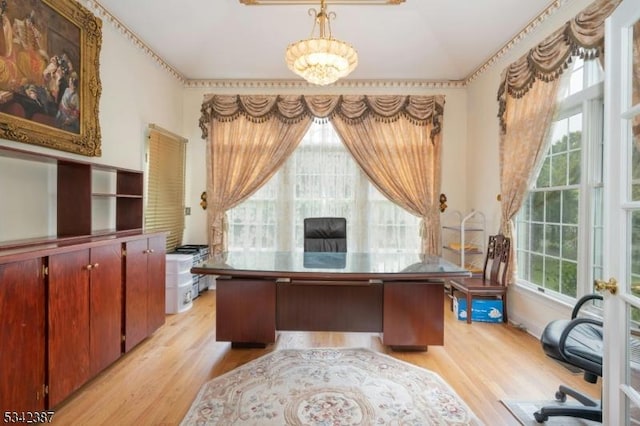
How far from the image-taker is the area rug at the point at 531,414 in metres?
1.74

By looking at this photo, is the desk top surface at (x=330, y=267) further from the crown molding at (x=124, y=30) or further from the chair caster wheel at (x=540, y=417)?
the crown molding at (x=124, y=30)

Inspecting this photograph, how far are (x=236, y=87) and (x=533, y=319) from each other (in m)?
4.57

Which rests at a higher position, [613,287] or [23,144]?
[23,144]

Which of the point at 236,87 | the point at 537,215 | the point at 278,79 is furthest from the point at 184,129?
the point at 537,215

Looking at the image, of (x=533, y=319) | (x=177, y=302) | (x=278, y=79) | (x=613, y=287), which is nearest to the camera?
(x=613, y=287)

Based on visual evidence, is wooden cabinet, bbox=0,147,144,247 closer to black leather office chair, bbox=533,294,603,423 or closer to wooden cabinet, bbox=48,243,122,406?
wooden cabinet, bbox=48,243,122,406

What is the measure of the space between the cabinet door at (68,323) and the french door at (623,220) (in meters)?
2.76

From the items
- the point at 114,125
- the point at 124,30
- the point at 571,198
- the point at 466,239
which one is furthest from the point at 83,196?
the point at 466,239

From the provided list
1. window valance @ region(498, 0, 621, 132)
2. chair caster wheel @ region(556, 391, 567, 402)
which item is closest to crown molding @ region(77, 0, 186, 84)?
window valance @ region(498, 0, 621, 132)

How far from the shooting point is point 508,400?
194cm

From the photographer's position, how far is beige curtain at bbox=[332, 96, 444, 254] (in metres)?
4.19

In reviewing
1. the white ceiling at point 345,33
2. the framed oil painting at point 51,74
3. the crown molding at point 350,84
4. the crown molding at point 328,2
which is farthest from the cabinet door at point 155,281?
the crown molding at point 328,2

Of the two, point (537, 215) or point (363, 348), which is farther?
point (537, 215)

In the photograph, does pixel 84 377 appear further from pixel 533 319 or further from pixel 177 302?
pixel 533 319
